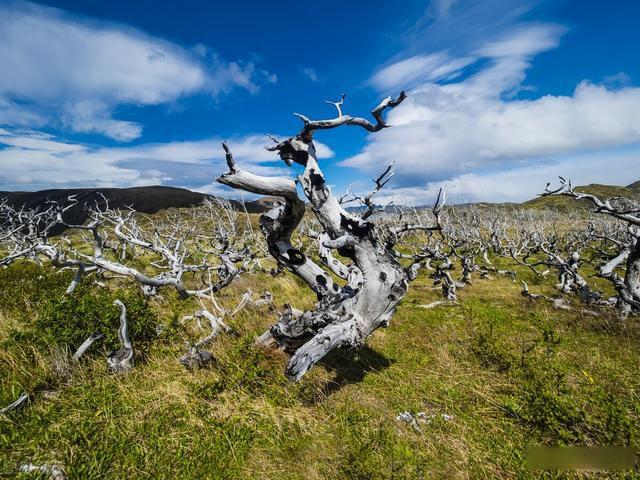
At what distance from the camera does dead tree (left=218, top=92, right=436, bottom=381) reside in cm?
577

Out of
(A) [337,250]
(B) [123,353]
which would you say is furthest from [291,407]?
(B) [123,353]

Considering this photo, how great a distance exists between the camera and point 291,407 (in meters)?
5.25

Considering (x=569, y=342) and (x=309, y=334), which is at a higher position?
(x=309, y=334)

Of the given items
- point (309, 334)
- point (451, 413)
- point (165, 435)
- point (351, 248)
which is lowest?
point (451, 413)

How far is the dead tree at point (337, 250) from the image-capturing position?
5.77 metres

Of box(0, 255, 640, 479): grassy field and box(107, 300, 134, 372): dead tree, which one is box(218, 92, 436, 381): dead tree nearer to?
box(0, 255, 640, 479): grassy field

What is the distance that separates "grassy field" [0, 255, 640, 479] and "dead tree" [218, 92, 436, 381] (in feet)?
3.44

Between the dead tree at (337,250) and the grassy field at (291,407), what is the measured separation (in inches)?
41.3

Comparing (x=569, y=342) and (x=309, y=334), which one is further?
(x=569, y=342)

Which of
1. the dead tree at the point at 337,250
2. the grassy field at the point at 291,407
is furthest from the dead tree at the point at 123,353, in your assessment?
the dead tree at the point at 337,250

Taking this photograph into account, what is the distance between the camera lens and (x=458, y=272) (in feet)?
101

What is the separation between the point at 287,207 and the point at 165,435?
4.46 metres

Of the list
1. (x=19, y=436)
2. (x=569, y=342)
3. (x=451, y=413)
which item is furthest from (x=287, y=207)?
(x=569, y=342)

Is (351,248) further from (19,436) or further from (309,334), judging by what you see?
(19,436)
